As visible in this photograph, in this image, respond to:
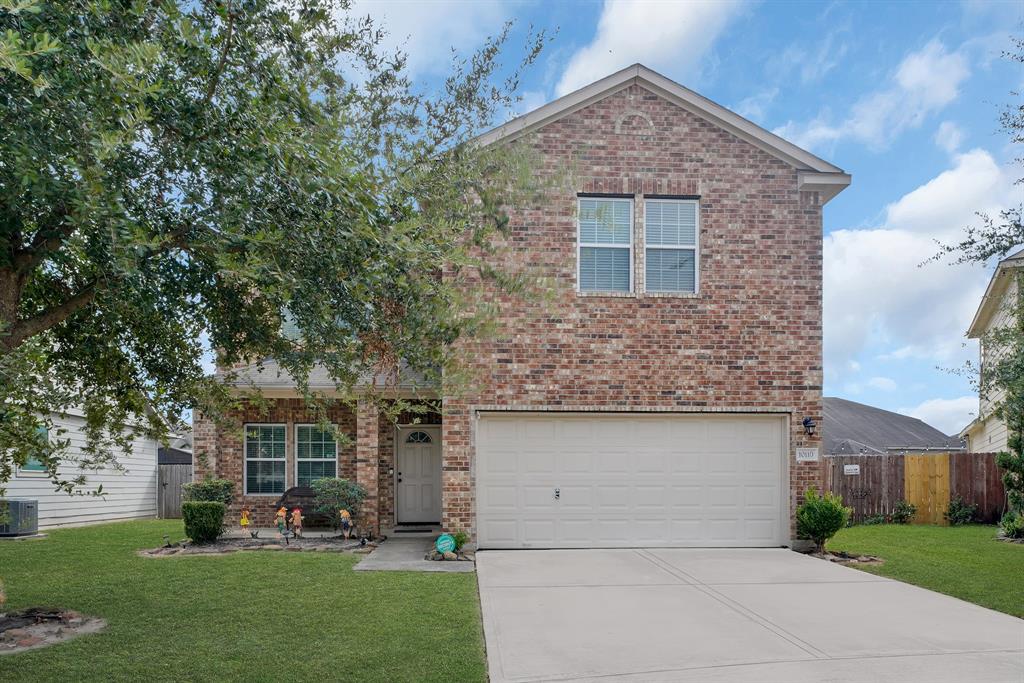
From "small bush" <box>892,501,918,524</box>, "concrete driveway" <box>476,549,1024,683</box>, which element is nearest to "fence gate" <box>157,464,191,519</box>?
"concrete driveway" <box>476,549,1024,683</box>

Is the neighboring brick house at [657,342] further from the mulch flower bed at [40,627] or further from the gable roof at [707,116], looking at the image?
the mulch flower bed at [40,627]

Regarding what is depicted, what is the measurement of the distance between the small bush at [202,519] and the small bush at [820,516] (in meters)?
9.76

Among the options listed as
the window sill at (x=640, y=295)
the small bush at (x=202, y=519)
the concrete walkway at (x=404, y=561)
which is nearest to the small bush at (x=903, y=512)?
the window sill at (x=640, y=295)

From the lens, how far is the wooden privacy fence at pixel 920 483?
2000cm

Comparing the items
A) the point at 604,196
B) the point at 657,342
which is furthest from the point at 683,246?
the point at 657,342

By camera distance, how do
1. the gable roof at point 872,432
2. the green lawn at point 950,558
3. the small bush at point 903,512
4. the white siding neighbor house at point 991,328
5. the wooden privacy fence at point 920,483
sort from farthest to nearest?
the gable roof at point 872,432, the white siding neighbor house at point 991,328, the small bush at point 903,512, the wooden privacy fence at point 920,483, the green lawn at point 950,558

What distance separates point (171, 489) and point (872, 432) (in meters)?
24.2

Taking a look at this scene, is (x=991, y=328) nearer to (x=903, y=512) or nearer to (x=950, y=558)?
(x=903, y=512)

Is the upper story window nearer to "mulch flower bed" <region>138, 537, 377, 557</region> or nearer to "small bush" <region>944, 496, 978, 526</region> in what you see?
"mulch flower bed" <region>138, 537, 377, 557</region>

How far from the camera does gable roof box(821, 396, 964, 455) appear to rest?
93.5ft

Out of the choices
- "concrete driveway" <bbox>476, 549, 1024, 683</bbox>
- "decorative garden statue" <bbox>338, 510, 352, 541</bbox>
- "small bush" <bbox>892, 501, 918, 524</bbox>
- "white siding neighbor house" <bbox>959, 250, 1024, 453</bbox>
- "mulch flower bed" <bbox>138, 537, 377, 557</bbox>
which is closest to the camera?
"concrete driveway" <bbox>476, 549, 1024, 683</bbox>

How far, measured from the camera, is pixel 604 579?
10.6m

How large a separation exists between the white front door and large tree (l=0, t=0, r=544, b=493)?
28.8 feet

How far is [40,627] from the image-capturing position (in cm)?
827
